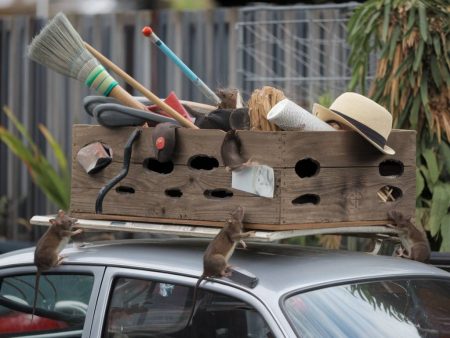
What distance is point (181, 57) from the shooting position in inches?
326

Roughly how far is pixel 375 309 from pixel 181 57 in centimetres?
526

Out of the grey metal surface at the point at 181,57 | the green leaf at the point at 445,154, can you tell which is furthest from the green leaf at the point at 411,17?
the grey metal surface at the point at 181,57

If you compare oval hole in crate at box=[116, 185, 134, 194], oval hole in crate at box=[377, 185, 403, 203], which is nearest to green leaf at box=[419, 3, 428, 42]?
oval hole in crate at box=[377, 185, 403, 203]

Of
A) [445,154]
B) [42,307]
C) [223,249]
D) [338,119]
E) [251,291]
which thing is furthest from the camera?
[445,154]

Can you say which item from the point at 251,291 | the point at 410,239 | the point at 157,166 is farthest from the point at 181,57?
the point at 251,291

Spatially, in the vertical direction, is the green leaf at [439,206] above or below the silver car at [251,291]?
above

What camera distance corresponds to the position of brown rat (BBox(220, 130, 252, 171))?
10.9 feet

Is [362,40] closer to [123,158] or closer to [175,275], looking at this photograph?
[123,158]

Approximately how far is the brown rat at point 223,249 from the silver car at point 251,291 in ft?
0.10

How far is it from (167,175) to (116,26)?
5.08m

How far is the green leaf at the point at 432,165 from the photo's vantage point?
5410 mm

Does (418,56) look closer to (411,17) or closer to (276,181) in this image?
(411,17)

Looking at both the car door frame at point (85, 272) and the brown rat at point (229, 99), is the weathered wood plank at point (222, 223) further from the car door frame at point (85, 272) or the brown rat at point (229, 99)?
the brown rat at point (229, 99)

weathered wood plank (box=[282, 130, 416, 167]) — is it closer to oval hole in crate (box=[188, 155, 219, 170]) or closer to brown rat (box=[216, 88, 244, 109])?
oval hole in crate (box=[188, 155, 219, 170])
